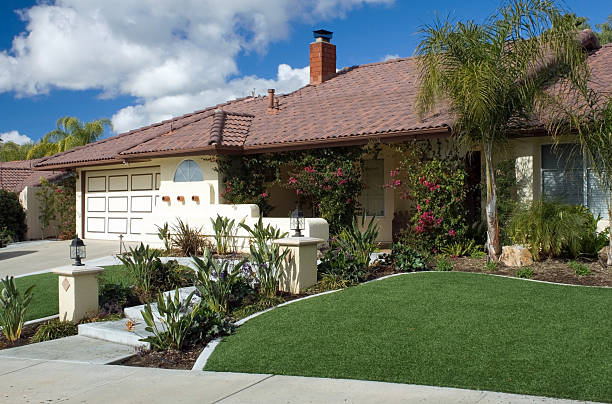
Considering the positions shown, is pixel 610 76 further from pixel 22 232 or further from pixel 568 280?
pixel 22 232

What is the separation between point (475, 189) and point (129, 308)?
7.91 meters

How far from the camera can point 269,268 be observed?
30.2ft

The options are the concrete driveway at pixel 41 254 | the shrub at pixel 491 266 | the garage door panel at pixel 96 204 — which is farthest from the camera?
the garage door panel at pixel 96 204

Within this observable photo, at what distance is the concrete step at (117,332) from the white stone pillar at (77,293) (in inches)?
18.8

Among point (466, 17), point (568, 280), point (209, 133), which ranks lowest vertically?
point (568, 280)

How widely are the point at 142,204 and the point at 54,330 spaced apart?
11.2 metres

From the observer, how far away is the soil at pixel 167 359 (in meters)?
6.66

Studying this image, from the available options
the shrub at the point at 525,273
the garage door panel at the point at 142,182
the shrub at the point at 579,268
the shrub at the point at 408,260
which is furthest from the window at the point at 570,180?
the garage door panel at the point at 142,182

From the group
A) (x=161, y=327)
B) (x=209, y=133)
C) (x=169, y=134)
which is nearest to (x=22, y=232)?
(x=169, y=134)

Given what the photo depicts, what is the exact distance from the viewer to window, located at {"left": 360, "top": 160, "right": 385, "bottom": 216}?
54.2 ft

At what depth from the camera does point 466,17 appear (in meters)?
11.0

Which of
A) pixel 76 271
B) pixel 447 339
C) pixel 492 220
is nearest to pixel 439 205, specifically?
pixel 492 220

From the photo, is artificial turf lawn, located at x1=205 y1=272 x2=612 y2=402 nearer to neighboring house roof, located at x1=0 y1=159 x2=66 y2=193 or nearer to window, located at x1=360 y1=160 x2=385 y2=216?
window, located at x1=360 y1=160 x2=385 y2=216

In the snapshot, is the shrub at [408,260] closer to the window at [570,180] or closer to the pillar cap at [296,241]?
the pillar cap at [296,241]
